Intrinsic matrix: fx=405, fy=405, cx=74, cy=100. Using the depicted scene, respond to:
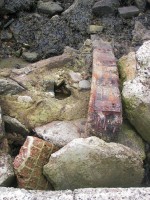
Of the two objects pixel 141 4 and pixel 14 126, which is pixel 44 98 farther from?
pixel 141 4

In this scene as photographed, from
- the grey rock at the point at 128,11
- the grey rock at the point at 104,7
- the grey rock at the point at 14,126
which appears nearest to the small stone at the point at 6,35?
the grey rock at the point at 104,7

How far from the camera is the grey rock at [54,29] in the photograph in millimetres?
4930

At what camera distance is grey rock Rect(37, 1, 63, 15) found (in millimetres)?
5414

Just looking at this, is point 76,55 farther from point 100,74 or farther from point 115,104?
point 115,104

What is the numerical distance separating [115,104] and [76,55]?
1.15 meters

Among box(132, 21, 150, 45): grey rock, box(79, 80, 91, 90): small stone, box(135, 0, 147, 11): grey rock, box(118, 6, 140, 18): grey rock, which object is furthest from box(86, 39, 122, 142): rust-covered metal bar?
box(135, 0, 147, 11): grey rock

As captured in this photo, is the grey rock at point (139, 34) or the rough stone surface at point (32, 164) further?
the grey rock at point (139, 34)

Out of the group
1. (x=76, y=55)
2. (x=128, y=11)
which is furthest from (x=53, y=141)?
(x=128, y=11)

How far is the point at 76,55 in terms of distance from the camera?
410 centimetres

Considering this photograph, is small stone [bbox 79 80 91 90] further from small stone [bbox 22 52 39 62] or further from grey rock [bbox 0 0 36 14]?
grey rock [bbox 0 0 36 14]

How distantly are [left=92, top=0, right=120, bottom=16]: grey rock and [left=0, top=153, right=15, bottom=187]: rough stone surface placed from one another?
2.87 metres

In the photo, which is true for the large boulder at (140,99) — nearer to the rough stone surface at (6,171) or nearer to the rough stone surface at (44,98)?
the rough stone surface at (44,98)

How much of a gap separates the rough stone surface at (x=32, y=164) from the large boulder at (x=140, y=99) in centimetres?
74

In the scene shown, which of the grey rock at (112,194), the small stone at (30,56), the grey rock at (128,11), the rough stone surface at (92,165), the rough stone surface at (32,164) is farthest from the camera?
the grey rock at (128,11)
